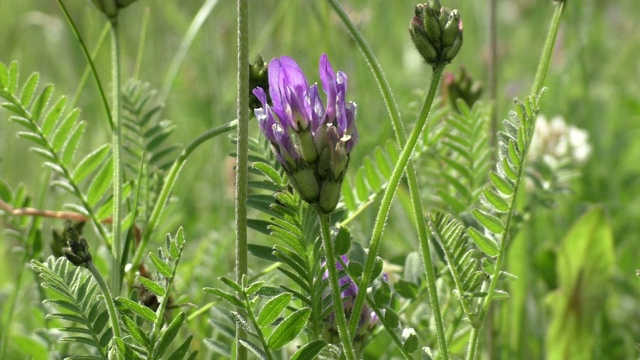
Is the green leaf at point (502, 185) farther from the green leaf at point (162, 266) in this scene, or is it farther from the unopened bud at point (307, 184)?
the green leaf at point (162, 266)

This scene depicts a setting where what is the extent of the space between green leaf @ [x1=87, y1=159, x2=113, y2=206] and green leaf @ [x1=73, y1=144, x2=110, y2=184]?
11mm

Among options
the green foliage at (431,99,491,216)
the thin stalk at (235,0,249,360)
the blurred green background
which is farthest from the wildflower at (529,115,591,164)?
the thin stalk at (235,0,249,360)

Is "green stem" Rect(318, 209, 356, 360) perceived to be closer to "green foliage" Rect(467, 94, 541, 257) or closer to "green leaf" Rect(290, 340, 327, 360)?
"green leaf" Rect(290, 340, 327, 360)

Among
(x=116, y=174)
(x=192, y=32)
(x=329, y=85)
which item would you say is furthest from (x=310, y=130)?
(x=192, y=32)

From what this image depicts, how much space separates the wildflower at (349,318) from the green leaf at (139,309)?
0.56 feet

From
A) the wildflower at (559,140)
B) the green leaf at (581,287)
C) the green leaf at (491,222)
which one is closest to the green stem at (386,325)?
the green leaf at (491,222)

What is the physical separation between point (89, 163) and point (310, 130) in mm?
407

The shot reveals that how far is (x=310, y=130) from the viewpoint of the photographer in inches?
25.9

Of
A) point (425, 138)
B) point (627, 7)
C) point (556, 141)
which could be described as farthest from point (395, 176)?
point (627, 7)

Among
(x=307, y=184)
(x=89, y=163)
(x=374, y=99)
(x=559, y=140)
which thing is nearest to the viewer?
(x=307, y=184)

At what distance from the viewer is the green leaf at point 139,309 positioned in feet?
2.28

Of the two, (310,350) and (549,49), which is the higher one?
(549,49)

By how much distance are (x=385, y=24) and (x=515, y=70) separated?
0.72 metres

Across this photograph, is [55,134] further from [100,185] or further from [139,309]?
[139,309]
